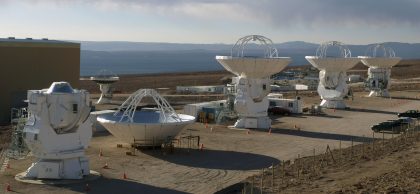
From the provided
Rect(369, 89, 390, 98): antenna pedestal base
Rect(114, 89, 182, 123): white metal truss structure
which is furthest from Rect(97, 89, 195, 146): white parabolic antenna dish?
Rect(369, 89, 390, 98): antenna pedestal base

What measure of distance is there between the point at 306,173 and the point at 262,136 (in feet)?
50.8

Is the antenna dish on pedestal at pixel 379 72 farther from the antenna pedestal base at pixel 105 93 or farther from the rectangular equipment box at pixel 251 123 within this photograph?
the rectangular equipment box at pixel 251 123

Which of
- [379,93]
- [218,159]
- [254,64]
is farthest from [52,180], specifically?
[379,93]

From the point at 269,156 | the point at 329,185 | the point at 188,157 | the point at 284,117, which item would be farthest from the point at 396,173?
the point at 284,117

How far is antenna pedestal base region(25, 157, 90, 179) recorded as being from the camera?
28.5 metres

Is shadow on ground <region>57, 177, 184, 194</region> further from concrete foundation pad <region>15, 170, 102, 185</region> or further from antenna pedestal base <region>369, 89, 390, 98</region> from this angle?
antenna pedestal base <region>369, 89, 390, 98</region>

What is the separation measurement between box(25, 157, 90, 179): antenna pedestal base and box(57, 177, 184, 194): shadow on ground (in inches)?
43.0

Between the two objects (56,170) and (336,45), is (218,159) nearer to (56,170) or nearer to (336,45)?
(56,170)

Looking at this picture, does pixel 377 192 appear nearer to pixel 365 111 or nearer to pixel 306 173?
pixel 306 173

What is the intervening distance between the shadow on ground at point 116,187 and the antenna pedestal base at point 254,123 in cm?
2211

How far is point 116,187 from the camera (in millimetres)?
27531

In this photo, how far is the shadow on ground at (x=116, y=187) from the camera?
26.8m

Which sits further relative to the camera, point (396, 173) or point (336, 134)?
point (336, 134)

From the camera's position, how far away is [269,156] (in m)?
36.5
